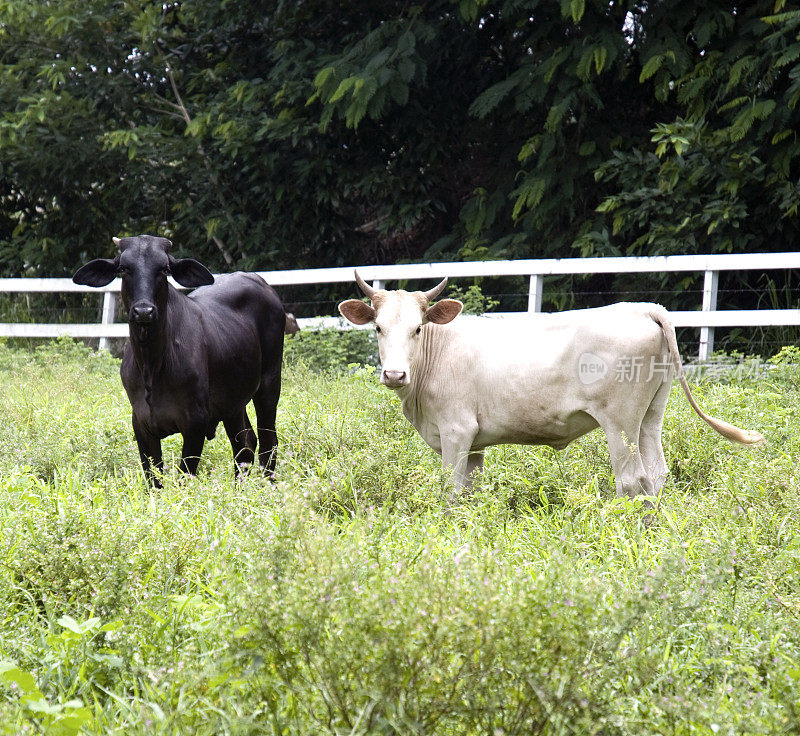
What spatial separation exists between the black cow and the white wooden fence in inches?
143

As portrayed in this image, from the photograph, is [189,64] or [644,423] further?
[189,64]

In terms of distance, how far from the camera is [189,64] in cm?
1352

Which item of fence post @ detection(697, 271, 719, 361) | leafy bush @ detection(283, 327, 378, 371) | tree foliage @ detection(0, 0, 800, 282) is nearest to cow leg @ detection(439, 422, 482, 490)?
fence post @ detection(697, 271, 719, 361)

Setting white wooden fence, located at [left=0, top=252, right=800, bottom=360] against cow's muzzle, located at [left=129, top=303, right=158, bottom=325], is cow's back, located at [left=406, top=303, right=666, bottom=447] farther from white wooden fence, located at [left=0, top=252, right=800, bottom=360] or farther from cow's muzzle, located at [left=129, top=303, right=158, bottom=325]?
white wooden fence, located at [left=0, top=252, right=800, bottom=360]

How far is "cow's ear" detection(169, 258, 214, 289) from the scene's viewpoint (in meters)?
5.39

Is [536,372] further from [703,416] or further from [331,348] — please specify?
[331,348]

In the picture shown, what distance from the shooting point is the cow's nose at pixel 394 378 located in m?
4.68

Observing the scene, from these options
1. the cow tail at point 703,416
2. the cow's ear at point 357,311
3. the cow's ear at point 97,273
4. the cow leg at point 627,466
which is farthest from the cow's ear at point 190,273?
the cow tail at point 703,416

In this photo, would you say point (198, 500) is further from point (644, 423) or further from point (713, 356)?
point (713, 356)

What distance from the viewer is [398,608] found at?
2.30 m

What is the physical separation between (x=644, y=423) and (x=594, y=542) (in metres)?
1.24

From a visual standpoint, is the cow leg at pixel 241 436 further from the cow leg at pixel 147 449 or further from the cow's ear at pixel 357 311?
the cow's ear at pixel 357 311

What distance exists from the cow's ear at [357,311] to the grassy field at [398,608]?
0.78m

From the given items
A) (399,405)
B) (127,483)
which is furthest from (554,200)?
(127,483)
